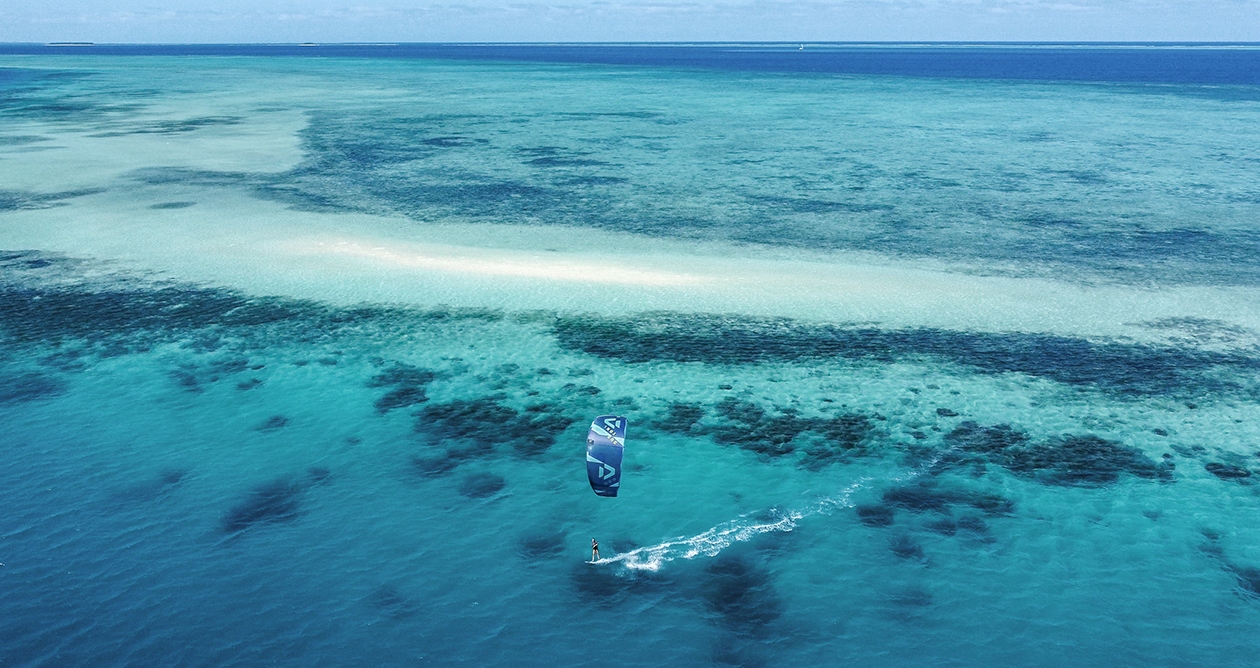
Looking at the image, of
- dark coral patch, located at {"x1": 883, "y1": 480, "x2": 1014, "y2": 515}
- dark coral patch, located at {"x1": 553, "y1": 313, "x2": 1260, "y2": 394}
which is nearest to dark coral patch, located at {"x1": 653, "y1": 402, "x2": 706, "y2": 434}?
dark coral patch, located at {"x1": 553, "y1": 313, "x2": 1260, "y2": 394}

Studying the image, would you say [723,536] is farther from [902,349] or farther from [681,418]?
[902,349]

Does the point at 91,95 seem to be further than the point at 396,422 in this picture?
Yes

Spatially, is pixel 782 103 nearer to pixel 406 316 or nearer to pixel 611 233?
pixel 611 233

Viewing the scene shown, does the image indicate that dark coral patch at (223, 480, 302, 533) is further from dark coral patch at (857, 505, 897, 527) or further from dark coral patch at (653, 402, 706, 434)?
dark coral patch at (857, 505, 897, 527)

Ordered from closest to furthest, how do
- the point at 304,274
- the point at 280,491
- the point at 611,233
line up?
the point at 280,491 < the point at 304,274 < the point at 611,233

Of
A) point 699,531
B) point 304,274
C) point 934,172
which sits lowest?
point 699,531

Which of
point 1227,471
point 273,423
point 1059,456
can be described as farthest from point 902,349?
point 273,423

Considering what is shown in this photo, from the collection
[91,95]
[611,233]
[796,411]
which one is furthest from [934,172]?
[91,95]
